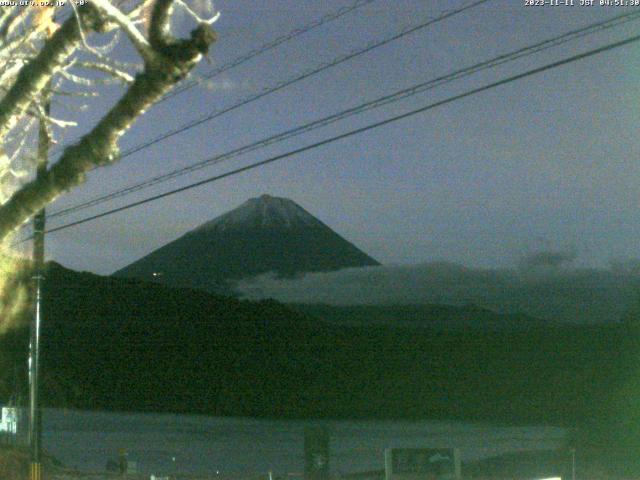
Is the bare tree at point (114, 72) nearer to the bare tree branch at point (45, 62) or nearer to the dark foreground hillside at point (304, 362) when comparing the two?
the bare tree branch at point (45, 62)

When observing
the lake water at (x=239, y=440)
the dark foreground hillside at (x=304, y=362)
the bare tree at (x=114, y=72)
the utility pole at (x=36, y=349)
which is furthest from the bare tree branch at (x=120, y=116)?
the dark foreground hillside at (x=304, y=362)

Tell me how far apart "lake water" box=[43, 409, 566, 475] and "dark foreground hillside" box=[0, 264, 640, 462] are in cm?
168

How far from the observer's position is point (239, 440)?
141 feet

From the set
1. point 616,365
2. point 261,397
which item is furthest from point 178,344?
point 616,365

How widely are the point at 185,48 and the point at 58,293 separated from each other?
38322mm

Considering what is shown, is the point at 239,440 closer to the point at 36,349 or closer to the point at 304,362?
the point at 304,362

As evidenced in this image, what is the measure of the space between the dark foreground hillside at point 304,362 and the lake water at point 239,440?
1.68 m

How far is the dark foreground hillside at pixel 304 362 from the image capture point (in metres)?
44.8

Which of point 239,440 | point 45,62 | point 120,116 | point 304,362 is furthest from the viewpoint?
point 304,362

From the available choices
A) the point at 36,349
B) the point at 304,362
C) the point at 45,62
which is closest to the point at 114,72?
the point at 45,62

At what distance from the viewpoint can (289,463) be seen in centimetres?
3584

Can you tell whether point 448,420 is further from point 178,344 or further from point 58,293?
point 58,293

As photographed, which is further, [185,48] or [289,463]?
[289,463]

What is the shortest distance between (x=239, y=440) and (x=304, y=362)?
16.7 metres
